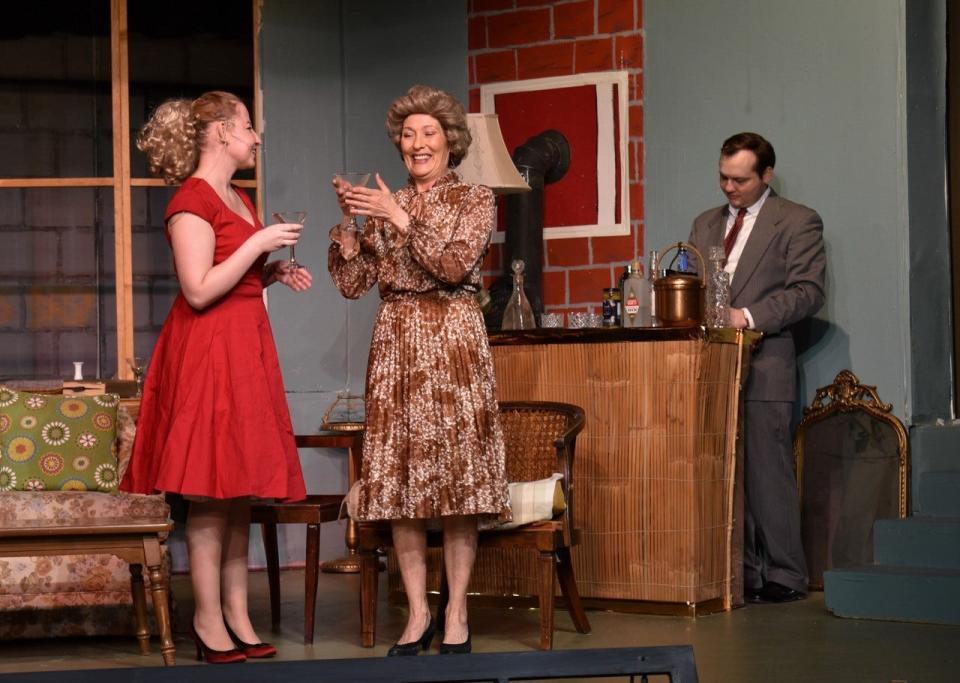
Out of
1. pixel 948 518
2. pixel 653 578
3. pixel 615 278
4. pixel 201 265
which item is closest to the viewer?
pixel 201 265

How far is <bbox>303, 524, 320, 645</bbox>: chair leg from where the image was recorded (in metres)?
4.37

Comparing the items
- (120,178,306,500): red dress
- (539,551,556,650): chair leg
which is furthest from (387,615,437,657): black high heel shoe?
(120,178,306,500): red dress

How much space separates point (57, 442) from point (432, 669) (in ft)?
10.7

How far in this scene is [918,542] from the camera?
16.3ft

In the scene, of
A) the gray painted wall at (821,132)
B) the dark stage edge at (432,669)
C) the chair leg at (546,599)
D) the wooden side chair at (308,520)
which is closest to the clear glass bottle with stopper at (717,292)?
the gray painted wall at (821,132)

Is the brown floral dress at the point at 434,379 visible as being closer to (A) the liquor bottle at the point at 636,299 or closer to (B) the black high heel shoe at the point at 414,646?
(B) the black high heel shoe at the point at 414,646

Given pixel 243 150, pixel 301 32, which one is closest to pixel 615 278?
pixel 301 32

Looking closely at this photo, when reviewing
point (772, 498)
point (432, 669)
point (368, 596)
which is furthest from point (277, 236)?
point (772, 498)

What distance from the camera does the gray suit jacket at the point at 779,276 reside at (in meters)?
5.28

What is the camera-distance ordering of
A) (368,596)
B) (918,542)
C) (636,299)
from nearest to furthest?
(368,596) → (918,542) → (636,299)

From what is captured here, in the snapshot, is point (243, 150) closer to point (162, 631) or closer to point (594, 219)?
point (162, 631)

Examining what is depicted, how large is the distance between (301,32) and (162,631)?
3.39 meters

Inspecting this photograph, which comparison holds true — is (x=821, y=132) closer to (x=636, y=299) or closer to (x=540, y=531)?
(x=636, y=299)

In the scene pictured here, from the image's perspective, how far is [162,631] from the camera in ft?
12.9
